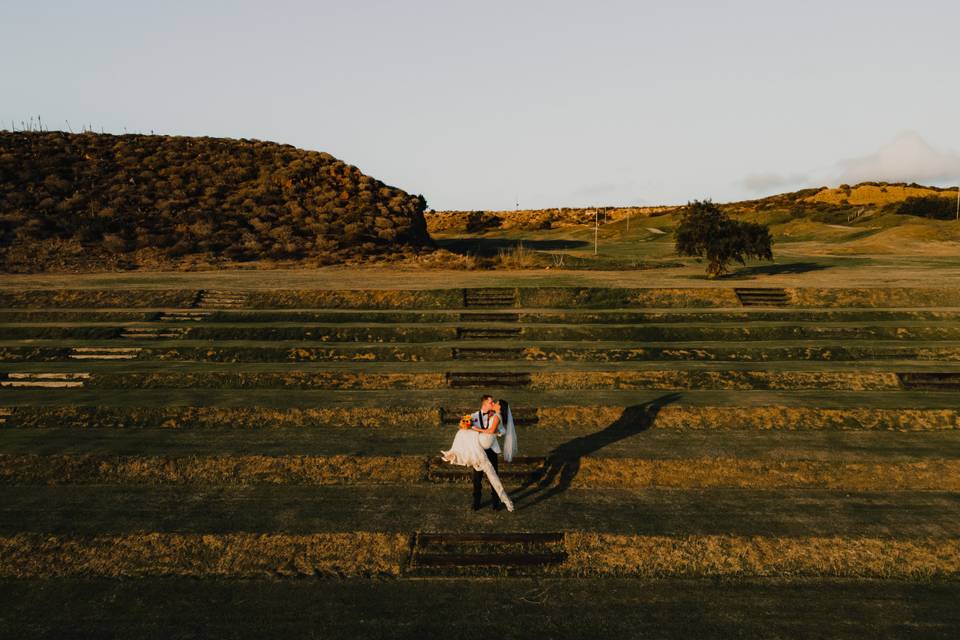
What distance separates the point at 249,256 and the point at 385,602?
48.0m

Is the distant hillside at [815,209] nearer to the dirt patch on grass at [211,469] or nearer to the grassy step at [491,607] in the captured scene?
the dirt patch on grass at [211,469]

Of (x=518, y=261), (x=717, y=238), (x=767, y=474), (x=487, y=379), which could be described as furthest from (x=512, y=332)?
(x=518, y=261)

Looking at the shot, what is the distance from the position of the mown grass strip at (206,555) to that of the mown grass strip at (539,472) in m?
2.64

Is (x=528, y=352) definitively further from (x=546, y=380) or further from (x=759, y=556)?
(x=759, y=556)

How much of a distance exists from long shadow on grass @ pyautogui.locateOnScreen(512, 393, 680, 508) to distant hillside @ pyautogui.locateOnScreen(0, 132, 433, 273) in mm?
38160

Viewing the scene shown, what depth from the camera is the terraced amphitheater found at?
9328 millimetres

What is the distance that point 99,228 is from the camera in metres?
55.5

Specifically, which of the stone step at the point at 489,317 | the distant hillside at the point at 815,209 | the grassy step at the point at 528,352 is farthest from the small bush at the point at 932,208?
the stone step at the point at 489,317

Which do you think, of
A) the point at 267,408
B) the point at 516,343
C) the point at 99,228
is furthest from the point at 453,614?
the point at 99,228

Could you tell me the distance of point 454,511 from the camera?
40.0 feet

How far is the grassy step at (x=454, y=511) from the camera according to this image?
1148cm

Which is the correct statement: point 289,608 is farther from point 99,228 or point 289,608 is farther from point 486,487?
point 99,228

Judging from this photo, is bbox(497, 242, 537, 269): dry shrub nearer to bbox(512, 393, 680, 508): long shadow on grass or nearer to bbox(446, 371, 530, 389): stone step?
bbox(446, 371, 530, 389): stone step

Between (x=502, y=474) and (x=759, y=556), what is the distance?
5.25 meters
